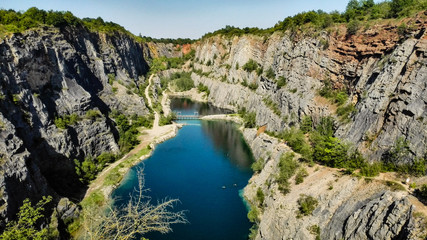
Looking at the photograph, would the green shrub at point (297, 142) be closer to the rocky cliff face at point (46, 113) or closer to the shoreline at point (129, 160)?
the shoreline at point (129, 160)

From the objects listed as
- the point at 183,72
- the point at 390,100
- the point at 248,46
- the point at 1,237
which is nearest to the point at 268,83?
the point at 248,46

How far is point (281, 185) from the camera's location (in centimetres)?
3691

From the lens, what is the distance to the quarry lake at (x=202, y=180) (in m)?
35.2

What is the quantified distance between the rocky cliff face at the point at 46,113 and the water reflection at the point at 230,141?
24.9 m

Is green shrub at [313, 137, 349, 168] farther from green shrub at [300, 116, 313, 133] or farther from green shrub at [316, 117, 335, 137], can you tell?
green shrub at [300, 116, 313, 133]

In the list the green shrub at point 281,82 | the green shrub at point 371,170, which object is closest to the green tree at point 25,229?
the green shrub at point 371,170

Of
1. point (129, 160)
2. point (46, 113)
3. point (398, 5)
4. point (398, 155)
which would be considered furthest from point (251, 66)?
point (398, 155)

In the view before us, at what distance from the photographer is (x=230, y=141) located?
230 ft

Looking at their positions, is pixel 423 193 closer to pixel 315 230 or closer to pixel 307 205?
pixel 315 230

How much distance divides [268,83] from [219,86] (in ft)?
126

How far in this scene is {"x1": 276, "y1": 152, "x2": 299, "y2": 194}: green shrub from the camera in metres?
36.6

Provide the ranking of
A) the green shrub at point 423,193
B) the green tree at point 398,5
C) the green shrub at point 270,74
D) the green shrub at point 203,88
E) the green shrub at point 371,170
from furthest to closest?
the green shrub at point 203,88 < the green shrub at point 270,74 < the green tree at point 398,5 < the green shrub at point 371,170 < the green shrub at point 423,193

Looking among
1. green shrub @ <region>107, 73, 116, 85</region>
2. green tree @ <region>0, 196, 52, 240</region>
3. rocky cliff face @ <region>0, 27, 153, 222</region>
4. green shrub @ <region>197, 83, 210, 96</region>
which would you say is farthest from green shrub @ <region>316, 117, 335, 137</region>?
green shrub @ <region>197, 83, 210, 96</region>

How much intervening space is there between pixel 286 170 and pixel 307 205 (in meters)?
9.17
